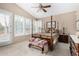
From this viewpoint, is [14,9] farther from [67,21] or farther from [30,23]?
[67,21]

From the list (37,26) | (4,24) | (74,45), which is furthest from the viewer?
(37,26)

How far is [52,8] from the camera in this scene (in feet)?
6.72

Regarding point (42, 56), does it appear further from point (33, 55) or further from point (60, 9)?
point (60, 9)

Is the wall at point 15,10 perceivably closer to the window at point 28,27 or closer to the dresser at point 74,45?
the window at point 28,27

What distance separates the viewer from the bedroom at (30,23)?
6.56 ft

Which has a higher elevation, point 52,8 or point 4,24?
point 52,8

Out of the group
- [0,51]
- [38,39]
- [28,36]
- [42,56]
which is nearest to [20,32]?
[28,36]

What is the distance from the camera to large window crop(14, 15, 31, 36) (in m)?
2.05

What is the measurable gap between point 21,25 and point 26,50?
51 centimetres

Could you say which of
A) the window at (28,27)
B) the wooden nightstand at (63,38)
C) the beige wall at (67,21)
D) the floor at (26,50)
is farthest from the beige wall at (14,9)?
the wooden nightstand at (63,38)

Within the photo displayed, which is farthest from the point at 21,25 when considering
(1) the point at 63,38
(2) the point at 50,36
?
(1) the point at 63,38

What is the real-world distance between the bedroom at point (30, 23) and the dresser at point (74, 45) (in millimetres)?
62

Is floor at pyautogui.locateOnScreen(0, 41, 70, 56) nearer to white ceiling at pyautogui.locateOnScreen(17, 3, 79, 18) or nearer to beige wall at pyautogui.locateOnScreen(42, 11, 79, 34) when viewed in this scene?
beige wall at pyautogui.locateOnScreen(42, 11, 79, 34)

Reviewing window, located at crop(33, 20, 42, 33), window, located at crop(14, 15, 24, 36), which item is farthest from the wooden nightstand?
window, located at crop(14, 15, 24, 36)
